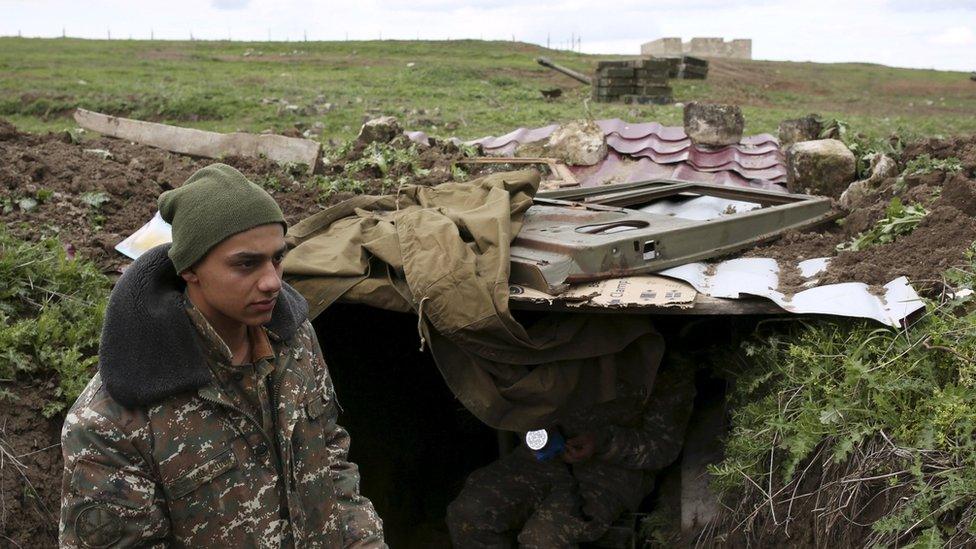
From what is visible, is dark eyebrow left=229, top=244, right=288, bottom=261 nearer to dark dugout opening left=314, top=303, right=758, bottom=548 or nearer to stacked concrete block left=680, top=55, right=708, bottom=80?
dark dugout opening left=314, top=303, right=758, bottom=548

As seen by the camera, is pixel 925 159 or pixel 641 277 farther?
pixel 925 159

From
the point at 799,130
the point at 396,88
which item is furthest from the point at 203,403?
the point at 396,88

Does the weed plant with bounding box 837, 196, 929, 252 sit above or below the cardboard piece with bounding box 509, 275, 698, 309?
above

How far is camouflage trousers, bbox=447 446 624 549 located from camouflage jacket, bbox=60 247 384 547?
2.25 m

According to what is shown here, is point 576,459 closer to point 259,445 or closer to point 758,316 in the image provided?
point 758,316

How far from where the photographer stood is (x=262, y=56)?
29609 millimetres

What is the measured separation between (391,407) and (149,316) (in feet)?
13.0

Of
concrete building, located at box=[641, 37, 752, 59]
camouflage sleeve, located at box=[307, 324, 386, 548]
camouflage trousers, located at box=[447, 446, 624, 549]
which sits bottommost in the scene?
camouflage trousers, located at box=[447, 446, 624, 549]

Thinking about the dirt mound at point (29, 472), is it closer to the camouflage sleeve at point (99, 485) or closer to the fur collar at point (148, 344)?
the camouflage sleeve at point (99, 485)

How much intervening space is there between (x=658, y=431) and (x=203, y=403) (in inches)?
115

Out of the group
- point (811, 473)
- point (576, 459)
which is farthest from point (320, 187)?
point (811, 473)

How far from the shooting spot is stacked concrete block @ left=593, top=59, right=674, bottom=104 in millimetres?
18922

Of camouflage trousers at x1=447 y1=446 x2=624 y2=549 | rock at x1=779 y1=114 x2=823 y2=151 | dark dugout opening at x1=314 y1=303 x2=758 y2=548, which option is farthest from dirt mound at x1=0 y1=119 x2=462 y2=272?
rock at x1=779 y1=114 x2=823 y2=151

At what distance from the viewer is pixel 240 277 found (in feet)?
8.39
